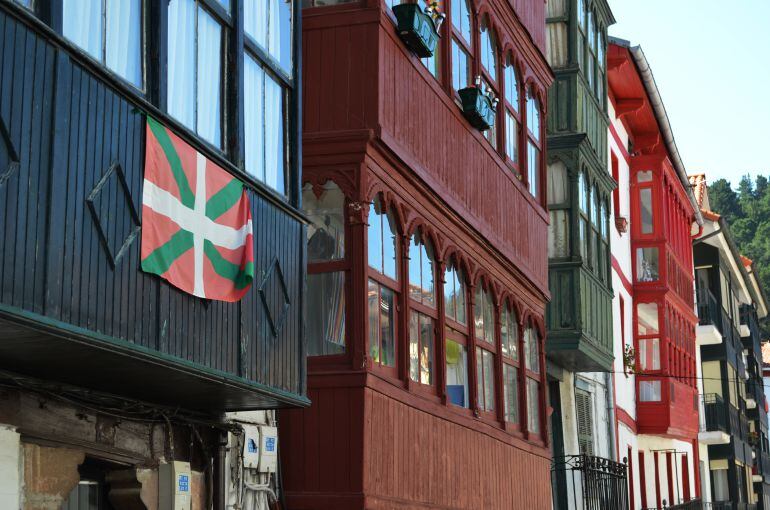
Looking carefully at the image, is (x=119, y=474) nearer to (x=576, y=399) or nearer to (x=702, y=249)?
(x=576, y=399)

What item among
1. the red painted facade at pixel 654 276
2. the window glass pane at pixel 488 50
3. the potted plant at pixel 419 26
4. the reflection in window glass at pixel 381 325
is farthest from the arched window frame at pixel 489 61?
the red painted facade at pixel 654 276

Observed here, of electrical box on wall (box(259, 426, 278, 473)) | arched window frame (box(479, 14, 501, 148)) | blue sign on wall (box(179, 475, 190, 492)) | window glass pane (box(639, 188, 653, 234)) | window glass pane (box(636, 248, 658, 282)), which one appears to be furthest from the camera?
window glass pane (box(639, 188, 653, 234))

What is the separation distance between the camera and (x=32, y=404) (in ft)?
30.0

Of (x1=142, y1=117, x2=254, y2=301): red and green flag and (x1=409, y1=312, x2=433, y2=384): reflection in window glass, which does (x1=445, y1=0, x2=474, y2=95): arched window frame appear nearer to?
(x1=409, y1=312, x2=433, y2=384): reflection in window glass

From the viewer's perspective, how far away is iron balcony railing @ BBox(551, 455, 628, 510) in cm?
2216

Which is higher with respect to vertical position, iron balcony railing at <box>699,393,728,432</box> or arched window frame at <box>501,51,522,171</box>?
arched window frame at <box>501,51,522,171</box>

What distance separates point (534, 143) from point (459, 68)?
4.06 m

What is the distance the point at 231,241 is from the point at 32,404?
1962 millimetres

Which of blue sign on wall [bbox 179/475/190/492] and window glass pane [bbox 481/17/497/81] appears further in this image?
window glass pane [bbox 481/17/497/81]

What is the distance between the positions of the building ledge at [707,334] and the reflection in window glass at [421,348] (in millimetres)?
28672

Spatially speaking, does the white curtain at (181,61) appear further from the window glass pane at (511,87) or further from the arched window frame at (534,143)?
the arched window frame at (534,143)

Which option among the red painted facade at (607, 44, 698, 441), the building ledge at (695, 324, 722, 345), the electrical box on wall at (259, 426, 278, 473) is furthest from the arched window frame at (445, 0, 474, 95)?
the building ledge at (695, 324, 722, 345)

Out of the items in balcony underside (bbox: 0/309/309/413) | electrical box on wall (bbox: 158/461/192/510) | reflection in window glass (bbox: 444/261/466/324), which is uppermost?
reflection in window glass (bbox: 444/261/466/324)

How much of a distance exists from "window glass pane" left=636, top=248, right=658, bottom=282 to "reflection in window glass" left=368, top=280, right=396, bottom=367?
64.4 ft
